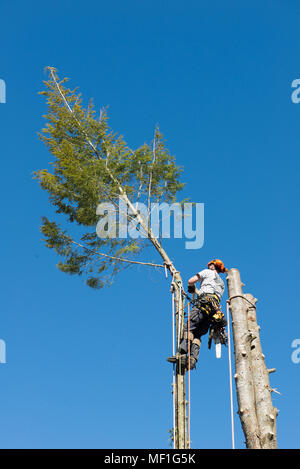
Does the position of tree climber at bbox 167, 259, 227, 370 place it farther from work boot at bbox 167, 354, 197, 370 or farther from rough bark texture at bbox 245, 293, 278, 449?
rough bark texture at bbox 245, 293, 278, 449

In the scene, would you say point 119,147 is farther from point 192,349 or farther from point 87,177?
point 192,349

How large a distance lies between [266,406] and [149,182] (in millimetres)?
6363

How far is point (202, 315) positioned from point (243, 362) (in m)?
1.74

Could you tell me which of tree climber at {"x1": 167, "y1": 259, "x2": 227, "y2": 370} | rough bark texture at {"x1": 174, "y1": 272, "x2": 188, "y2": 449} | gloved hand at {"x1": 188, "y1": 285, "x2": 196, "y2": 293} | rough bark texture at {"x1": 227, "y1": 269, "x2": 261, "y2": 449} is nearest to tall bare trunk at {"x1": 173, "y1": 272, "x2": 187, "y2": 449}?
rough bark texture at {"x1": 174, "y1": 272, "x2": 188, "y2": 449}

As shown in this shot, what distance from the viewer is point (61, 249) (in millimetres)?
11586

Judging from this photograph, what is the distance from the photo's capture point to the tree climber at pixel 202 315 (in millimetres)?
8133

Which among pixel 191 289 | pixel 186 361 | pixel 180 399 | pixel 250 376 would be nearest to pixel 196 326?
pixel 186 361

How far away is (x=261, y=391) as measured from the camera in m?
6.49

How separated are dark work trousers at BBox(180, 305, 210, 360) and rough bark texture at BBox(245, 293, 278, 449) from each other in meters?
1.14

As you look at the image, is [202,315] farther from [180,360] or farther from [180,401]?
[180,401]

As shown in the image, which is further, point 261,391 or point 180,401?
point 180,401

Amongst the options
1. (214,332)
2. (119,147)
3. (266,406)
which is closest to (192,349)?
(214,332)

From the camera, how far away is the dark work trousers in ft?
26.8

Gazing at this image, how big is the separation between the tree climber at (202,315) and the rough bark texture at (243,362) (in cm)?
76
